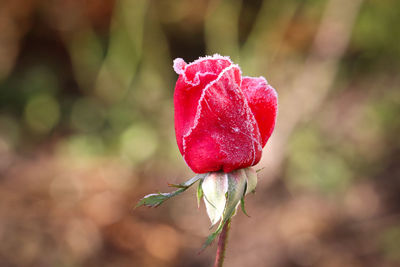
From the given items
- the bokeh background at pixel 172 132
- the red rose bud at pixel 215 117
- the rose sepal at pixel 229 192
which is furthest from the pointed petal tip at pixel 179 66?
the bokeh background at pixel 172 132

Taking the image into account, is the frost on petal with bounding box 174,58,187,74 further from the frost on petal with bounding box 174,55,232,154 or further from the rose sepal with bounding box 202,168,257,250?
the rose sepal with bounding box 202,168,257,250

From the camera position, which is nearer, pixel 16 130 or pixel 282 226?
pixel 282 226

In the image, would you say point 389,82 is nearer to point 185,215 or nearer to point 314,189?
point 314,189

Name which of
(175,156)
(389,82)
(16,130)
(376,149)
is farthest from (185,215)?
(389,82)

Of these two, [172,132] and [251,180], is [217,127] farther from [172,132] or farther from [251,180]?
[172,132]

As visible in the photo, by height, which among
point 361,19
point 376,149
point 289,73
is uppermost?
point 361,19

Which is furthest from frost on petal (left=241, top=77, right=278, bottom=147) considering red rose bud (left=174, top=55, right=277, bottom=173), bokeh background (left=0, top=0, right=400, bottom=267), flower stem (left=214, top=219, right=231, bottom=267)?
bokeh background (left=0, top=0, right=400, bottom=267)

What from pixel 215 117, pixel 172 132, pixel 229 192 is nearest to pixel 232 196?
pixel 229 192

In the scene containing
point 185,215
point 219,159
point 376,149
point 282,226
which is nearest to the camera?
point 219,159
